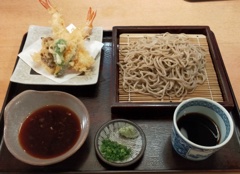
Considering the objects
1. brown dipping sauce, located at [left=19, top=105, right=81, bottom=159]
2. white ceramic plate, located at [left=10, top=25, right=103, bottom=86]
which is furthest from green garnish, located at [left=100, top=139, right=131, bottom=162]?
white ceramic plate, located at [left=10, top=25, right=103, bottom=86]

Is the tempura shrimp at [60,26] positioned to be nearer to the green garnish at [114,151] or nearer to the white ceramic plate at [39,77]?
the white ceramic plate at [39,77]

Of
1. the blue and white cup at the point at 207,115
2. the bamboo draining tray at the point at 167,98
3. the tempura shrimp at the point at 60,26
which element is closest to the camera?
the blue and white cup at the point at 207,115

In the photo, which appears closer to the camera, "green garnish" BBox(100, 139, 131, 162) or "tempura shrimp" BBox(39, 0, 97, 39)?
"green garnish" BBox(100, 139, 131, 162)

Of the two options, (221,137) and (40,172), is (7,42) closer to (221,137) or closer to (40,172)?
(40,172)

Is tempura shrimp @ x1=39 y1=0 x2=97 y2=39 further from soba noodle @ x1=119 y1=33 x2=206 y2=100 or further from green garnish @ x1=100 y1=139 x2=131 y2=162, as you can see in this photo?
green garnish @ x1=100 y1=139 x2=131 y2=162

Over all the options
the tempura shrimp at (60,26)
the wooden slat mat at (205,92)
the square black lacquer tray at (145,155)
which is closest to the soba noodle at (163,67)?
the wooden slat mat at (205,92)

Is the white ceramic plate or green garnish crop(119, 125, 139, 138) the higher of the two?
the white ceramic plate
